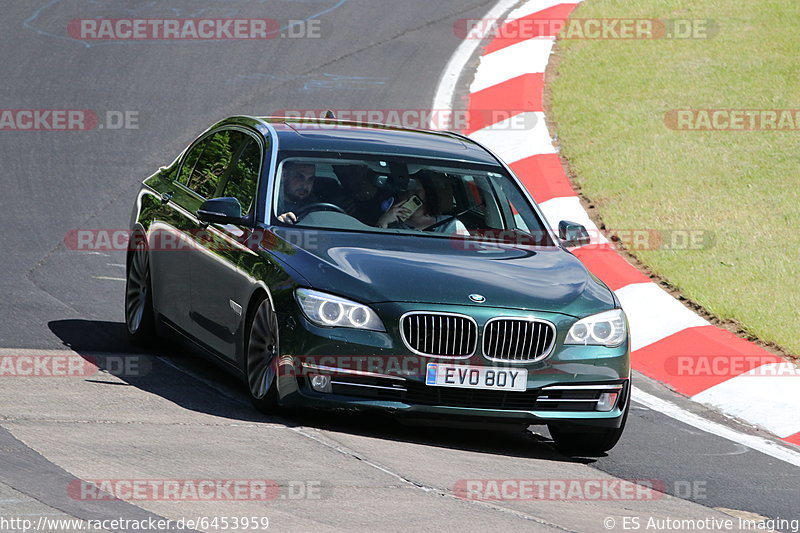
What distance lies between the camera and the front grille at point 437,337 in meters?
7.19

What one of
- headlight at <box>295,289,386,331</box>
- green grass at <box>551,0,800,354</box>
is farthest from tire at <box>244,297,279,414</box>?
green grass at <box>551,0,800,354</box>

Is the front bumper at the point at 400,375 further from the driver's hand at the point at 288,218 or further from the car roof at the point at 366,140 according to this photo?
the car roof at the point at 366,140

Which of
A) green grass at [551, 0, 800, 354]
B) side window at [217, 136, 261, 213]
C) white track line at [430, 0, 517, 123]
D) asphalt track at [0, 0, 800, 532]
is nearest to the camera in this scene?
asphalt track at [0, 0, 800, 532]

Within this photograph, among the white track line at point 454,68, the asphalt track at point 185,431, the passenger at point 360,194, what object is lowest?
the asphalt track at point 185,431

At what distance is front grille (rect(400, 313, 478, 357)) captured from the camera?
283 inches

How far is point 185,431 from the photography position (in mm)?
7008

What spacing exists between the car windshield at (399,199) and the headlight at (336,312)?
0.94 m

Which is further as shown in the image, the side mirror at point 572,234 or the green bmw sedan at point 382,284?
the side mirror at point 572,234

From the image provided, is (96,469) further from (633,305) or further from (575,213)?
(575,213)

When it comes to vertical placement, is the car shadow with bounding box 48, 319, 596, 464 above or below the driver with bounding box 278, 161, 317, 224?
below

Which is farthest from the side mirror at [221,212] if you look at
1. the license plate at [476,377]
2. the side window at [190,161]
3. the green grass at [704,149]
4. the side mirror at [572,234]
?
the green grass at [704,149]

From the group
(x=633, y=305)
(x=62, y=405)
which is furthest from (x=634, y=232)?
(x=62, y=405)

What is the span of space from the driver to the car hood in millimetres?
293

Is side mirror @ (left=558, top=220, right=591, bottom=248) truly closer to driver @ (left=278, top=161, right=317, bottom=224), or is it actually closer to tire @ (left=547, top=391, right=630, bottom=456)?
tire @ (left=547, top=391, right=630, bottom=456)
